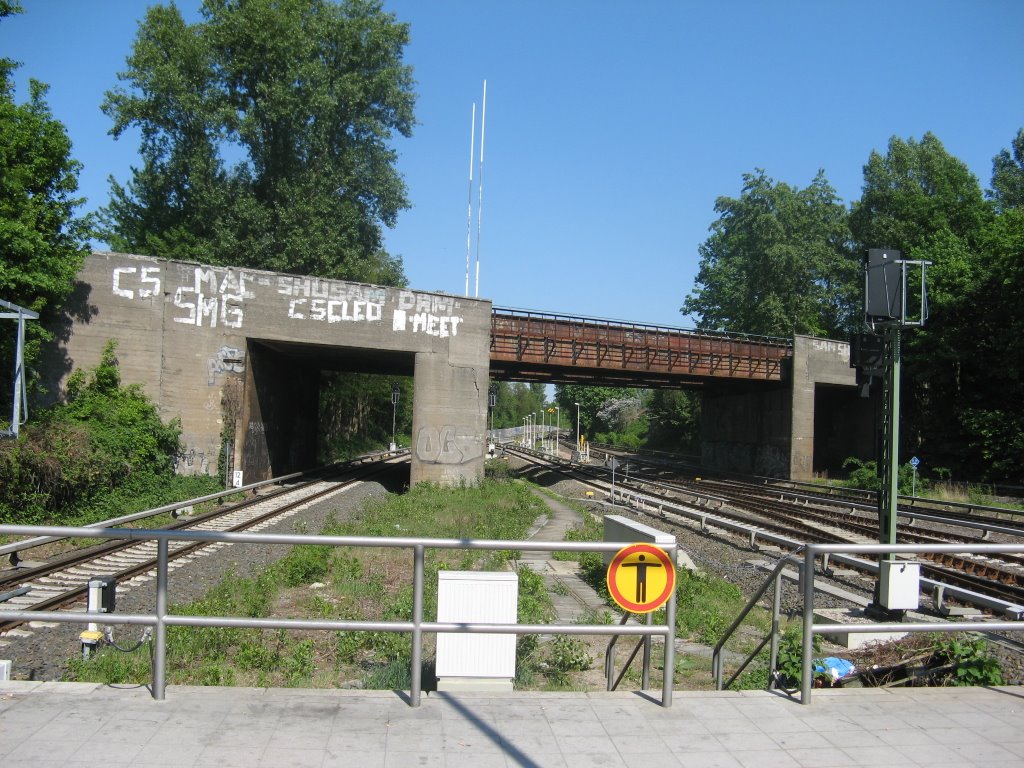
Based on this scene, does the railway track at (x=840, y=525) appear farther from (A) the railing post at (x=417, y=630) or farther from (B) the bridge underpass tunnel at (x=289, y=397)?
(B) the bridge underpass tunnel at (x=289, y=397)

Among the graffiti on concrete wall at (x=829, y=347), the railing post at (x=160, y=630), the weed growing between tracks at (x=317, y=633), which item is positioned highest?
the graffiti on concrete wall at (x=829, y=347)

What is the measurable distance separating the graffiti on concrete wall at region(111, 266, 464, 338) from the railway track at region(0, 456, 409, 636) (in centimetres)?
634

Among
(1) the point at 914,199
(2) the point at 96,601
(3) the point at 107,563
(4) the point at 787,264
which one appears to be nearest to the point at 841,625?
(2) the point at 96,601

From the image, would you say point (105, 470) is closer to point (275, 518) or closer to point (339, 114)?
point (275, 518)

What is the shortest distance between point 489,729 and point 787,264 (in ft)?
197

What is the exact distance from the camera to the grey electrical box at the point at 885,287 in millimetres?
8594

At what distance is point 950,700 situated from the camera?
522 cm

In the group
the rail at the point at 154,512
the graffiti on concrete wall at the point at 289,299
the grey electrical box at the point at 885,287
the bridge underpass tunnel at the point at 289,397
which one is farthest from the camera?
the bridge underpass tunnel at the point at 289,397

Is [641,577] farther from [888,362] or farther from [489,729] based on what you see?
[888,362]

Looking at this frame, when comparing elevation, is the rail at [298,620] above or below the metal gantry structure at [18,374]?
below

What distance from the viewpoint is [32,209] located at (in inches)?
752

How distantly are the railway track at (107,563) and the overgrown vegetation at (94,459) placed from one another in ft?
7.53

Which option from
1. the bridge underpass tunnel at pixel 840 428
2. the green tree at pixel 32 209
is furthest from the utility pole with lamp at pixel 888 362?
the bridge underpass tunnel at pixel 840 428

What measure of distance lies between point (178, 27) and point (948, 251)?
42552 mm
